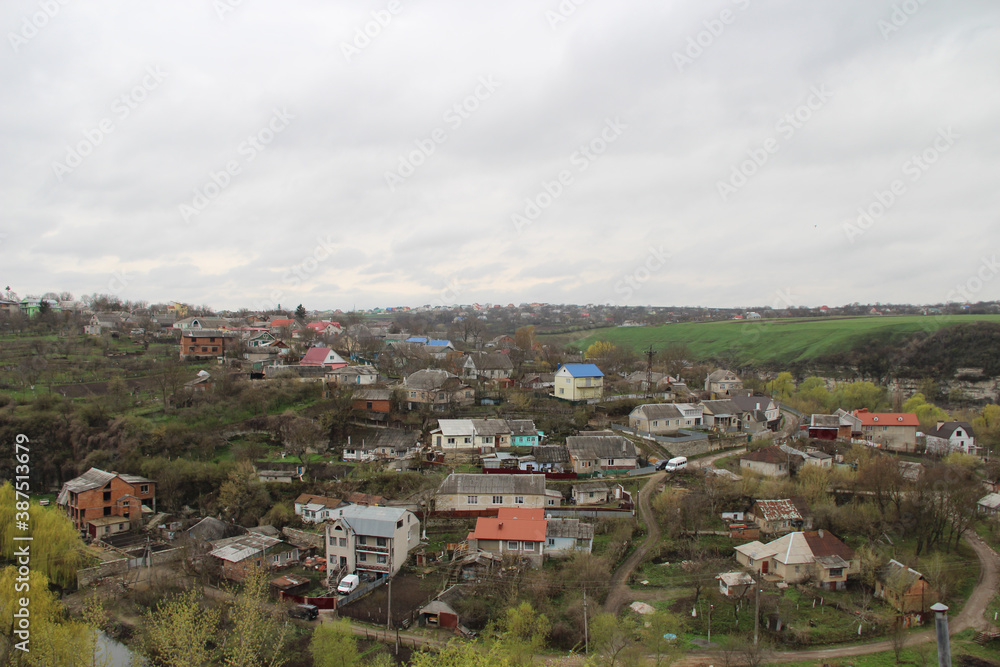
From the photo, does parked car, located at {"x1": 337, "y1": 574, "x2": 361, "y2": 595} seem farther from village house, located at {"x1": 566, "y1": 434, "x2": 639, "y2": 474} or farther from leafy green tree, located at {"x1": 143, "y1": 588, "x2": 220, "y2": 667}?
village house, located at {"x1": 566, "y1": 434, "x2": 639, "y2": 474}

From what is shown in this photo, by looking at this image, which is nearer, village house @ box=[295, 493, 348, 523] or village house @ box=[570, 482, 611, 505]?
village house @ box=[295, 493, 348, 523]

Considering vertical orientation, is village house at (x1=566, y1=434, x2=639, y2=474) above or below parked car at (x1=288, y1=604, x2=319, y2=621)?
above

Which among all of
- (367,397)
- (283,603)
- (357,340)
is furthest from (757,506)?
(357,340)

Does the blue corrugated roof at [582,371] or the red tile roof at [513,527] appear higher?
the blue corrugated roof at [582,371]

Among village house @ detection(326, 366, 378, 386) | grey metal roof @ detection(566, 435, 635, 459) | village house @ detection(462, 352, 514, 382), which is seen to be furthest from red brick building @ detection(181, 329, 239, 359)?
grey metal roof @ detection(566, 435, 635, 459)

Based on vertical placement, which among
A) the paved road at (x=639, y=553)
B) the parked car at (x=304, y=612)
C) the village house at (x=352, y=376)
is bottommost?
the parked car at (x=304, y=612)

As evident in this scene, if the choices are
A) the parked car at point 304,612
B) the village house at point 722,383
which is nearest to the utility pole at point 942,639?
the parked car at point 304,612

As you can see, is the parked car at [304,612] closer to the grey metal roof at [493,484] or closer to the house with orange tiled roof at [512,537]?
the house with orange tiled roof at [512,537]

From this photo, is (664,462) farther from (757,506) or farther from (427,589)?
(427,589)
